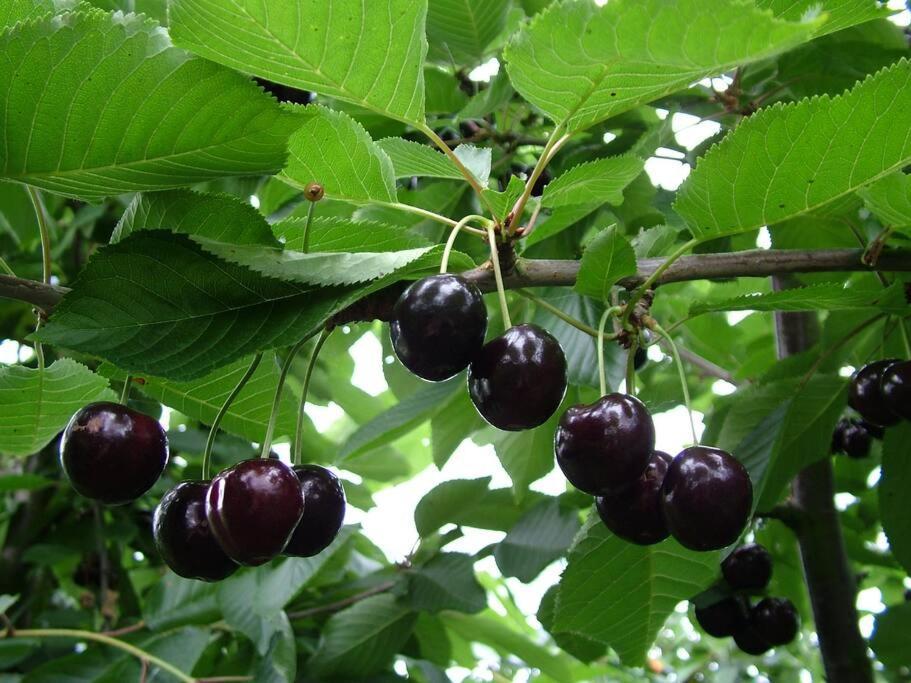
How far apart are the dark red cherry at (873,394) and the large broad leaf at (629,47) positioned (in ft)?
2.47

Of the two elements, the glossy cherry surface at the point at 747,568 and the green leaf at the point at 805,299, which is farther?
the glossy cherry surface at the point at 747,568

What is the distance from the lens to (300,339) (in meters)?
1.04

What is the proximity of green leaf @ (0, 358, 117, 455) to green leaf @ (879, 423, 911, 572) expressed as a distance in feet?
4.88

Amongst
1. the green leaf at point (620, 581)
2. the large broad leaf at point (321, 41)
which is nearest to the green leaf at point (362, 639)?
the green leaf at point (620, 581)

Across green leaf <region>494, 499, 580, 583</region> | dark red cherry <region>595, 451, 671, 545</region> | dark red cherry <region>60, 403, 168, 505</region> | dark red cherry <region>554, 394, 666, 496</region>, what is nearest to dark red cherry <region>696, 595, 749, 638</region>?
green leaf <region>494, 499, 580, 583</region>

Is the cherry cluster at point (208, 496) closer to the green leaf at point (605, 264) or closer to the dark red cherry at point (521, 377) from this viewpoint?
the dark red cherry at point (521, 377)

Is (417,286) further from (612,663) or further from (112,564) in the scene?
(612,663)

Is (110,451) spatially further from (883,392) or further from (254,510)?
(883,392)

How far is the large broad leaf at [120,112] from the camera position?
1006 mm

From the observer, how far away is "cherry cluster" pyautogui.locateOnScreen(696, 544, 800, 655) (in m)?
2.17

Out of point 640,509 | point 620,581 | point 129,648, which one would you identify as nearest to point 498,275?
point 640,509

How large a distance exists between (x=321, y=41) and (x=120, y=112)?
0.82 feet

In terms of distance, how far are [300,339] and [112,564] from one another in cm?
244

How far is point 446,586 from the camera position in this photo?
244cm
